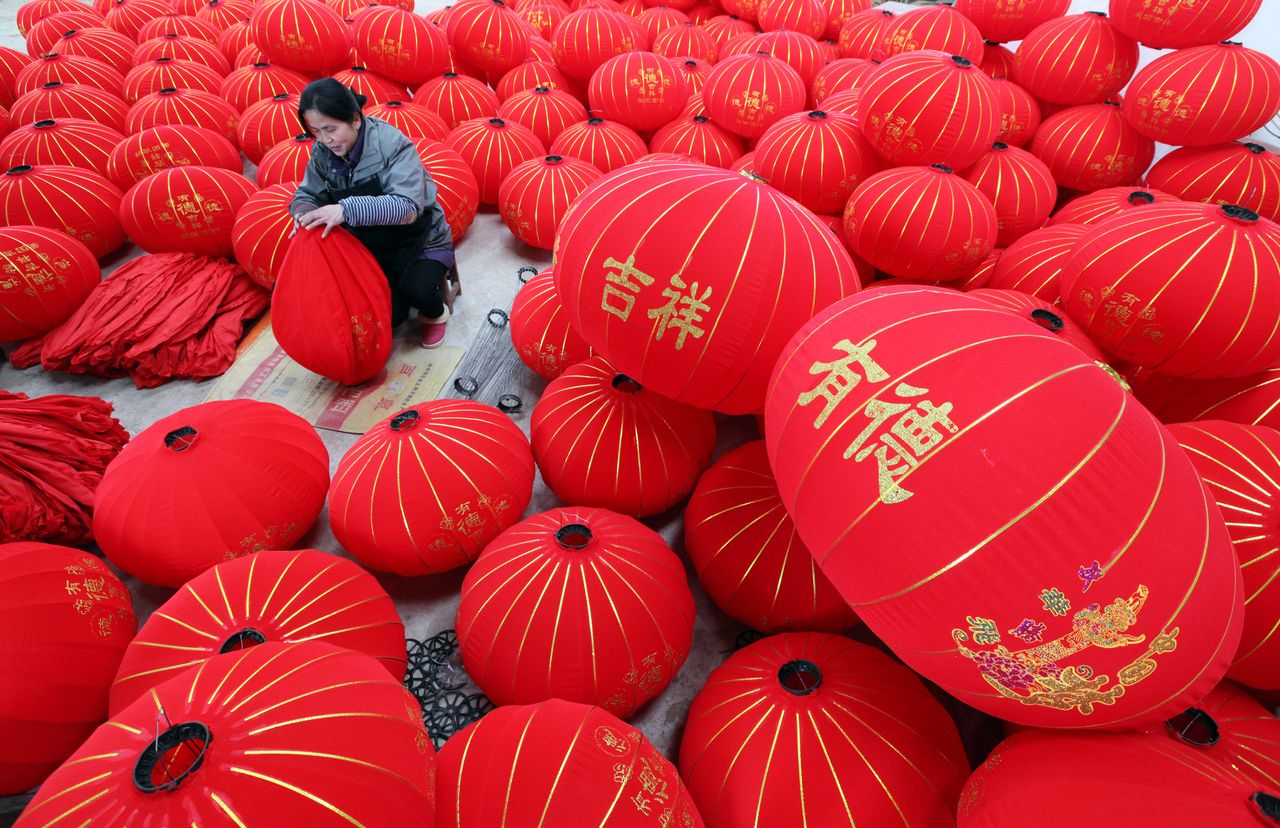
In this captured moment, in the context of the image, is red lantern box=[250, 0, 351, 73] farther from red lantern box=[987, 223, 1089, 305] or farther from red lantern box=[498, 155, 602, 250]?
red lantern box=[987, 223, 1089, 305]

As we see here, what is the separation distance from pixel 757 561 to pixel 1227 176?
11.1ft

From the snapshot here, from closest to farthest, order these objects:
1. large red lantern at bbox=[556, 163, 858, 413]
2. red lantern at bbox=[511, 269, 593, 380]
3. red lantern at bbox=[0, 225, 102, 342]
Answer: large red lantern at bbox=[556, 163, 858, 413], red lantern at bbox=[511, 269, 593, 380], red lantern at bbox=[0, 225, 102, 342]

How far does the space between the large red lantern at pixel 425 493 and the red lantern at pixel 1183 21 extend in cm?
413

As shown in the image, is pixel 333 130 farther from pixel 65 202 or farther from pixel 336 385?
pixel 65 202

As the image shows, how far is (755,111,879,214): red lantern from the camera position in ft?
10.9

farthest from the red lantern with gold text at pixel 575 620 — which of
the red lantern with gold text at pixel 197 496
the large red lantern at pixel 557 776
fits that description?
the red lantern with gold text at pixel 197 496

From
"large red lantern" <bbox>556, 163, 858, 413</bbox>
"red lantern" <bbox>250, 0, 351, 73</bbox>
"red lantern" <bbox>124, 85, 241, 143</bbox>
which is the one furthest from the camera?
"red lantern" <bbox>250, 0, 351, 73</bbox>

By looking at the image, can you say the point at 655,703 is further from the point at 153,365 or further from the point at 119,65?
the point at 119,65

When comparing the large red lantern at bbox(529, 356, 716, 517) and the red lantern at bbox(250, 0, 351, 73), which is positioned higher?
the red lantern at bbox(250, 0, 351, 73)

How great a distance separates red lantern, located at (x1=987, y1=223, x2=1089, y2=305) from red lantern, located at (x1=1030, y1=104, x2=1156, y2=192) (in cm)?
117

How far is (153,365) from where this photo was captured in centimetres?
338

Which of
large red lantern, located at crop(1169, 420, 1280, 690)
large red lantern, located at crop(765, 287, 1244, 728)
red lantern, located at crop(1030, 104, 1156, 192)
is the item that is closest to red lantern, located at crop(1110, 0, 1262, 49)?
red lantern, located at crop(1030, 104, 1156, 192)

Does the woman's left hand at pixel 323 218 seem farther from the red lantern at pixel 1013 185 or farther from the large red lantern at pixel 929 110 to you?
the red lantern at pixel 1013 185

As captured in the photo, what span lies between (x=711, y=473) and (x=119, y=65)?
20.2 feet
